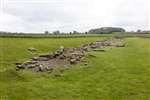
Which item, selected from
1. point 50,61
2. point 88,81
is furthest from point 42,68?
point 88,81

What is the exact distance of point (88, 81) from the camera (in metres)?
40.0

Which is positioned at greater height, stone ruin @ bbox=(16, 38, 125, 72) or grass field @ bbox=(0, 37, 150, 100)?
stone ruin @ bbox=(16, 38, 125, 72)

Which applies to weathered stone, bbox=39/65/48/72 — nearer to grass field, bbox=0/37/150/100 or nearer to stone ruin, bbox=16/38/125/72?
stone ruin, bbox=16/38/125/72

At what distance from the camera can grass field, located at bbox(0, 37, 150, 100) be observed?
34.4m

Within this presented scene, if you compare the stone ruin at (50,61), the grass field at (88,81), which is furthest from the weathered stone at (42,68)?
the grass field at (88,81)

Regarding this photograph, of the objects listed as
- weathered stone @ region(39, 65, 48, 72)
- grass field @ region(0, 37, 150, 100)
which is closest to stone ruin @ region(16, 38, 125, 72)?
weathered stone @ region(39, 65, 48, 72)

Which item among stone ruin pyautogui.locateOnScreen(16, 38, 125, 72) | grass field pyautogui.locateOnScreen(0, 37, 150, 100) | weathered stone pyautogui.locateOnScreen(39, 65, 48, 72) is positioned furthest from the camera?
stone ruin pyautogui.locateOnScreen(16, 38, 125, 72)

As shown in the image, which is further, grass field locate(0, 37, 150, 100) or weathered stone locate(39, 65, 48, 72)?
weathered stone locate(39, 65, 48, 72)

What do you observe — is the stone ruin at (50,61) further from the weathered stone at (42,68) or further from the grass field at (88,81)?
the grass field at (88,81)

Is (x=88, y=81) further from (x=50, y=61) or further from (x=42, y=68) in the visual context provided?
(x=50, y=61)

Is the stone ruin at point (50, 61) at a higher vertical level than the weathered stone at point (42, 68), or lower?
higher

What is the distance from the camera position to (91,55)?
53062 millimetres

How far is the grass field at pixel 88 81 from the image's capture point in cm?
3444

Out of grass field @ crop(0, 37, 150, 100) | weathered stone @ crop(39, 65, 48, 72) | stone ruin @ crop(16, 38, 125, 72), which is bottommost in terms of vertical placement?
grass field @ crop(0, 37, 150, 100)
